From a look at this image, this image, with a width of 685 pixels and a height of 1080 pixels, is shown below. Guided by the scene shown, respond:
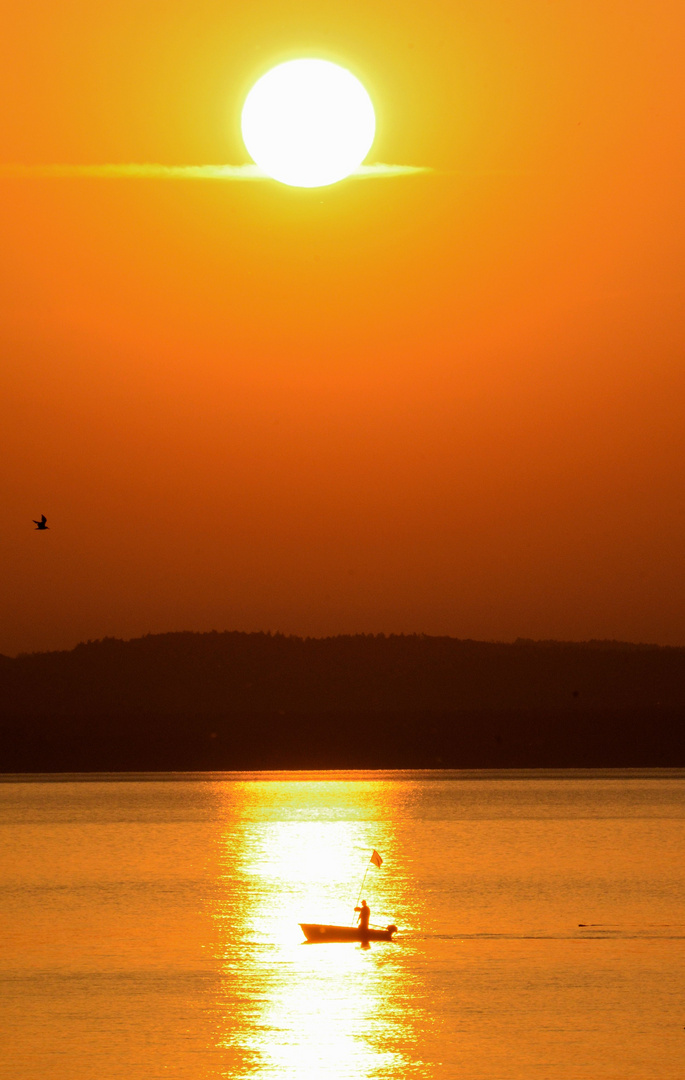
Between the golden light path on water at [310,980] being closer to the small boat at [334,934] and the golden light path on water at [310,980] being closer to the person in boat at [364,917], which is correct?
the small boat at [334,934]

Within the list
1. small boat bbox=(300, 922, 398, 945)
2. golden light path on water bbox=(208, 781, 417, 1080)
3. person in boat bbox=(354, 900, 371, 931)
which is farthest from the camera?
small boat bbox=(300, 922, 398, 945)

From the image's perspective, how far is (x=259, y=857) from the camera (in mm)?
131125

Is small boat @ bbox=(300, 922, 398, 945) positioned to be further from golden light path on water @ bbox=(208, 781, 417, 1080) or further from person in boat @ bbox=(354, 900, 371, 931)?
golden light path on water @ bbox=(208, 781, 417, 1080)

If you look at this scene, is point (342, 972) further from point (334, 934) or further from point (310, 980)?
point (334, 934)

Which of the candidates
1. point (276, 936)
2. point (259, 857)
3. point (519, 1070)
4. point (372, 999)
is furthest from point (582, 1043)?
point (259, 857)

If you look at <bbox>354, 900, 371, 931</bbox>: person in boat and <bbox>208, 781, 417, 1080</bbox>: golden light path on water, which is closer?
<bbox>208, 781, 417, 1080</bbox>: golden light path on water

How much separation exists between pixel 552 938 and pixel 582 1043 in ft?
85.9

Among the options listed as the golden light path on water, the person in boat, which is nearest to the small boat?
the person in boat

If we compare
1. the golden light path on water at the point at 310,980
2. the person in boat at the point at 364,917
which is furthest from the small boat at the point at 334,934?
the golden light path on water at the point at 310,980

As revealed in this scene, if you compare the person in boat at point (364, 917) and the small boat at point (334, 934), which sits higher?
the person in boat at point (364, 917)

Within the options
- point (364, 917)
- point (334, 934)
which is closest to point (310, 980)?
point (364, 917)

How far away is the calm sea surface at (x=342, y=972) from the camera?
139 ft

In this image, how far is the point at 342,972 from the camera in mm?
57562

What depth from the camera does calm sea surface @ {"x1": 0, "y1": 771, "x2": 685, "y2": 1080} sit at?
139ft
